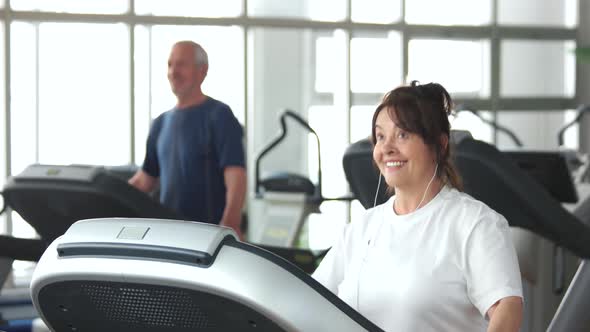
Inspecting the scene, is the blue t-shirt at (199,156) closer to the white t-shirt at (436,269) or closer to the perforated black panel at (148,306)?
the white t-shirt at (436,269)

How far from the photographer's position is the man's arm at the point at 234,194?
3432mm

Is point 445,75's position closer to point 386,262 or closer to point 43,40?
point 43,40

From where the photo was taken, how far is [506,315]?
1.60 m

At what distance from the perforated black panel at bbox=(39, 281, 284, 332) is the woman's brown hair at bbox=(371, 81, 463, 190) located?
2.45 feet

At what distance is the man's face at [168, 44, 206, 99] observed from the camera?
3.57 metres

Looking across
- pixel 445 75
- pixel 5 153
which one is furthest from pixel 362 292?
pixel 445 75

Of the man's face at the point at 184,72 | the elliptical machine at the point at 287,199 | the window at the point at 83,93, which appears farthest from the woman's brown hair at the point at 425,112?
the window at the point at 83,93

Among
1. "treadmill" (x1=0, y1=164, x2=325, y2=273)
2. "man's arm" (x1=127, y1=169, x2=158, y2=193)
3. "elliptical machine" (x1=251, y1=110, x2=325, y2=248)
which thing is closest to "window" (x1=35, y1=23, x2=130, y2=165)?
"elliptical machine" (x1=251, y1=110, x2=325, y2=248)

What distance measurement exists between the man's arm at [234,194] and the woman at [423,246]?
1530 mm

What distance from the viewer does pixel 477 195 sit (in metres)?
2.68

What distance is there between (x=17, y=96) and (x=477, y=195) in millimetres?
5312

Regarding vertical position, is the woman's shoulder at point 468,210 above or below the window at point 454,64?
below

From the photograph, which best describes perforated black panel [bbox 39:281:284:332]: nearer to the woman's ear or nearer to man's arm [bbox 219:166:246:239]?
the woman's ear

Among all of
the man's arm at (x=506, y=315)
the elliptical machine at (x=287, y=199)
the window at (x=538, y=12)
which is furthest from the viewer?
the window at (x=538, y=12)
